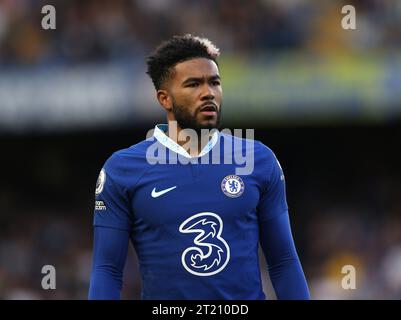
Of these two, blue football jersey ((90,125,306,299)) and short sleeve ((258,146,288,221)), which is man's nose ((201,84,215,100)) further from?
→ short sleeve ((258,146,288,221))

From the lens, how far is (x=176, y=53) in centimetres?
430

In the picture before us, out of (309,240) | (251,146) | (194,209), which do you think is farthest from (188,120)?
(309,240)

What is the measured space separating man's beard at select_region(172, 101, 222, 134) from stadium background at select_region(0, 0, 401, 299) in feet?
25.2

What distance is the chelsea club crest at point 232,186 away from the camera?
4086 millimetres

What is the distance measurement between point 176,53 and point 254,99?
8327 mm

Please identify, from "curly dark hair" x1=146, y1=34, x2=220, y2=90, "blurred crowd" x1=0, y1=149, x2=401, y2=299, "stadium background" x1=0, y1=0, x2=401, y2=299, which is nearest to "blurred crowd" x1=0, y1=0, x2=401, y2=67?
"stadium background" x1=0, y1=0, x2=401, y2=299

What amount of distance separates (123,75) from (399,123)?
12.6ft

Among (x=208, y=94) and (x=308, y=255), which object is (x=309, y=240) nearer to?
(x=308, y=255)

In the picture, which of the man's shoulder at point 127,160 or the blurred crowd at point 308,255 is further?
the blurred crowd at point 308,255

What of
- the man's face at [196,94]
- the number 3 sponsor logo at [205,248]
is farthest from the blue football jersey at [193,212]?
the man's face at [196,94]

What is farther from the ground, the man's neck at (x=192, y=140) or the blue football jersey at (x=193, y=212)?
the man's neck at (x=192, y=140)

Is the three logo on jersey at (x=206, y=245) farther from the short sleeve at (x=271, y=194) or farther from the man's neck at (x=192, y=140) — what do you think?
the man's neck at (x=192, y=140)

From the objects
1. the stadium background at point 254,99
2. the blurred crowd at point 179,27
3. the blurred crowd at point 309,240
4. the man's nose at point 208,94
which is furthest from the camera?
the blurred crowd at point 179,27

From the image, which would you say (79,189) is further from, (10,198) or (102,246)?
(102,246)
